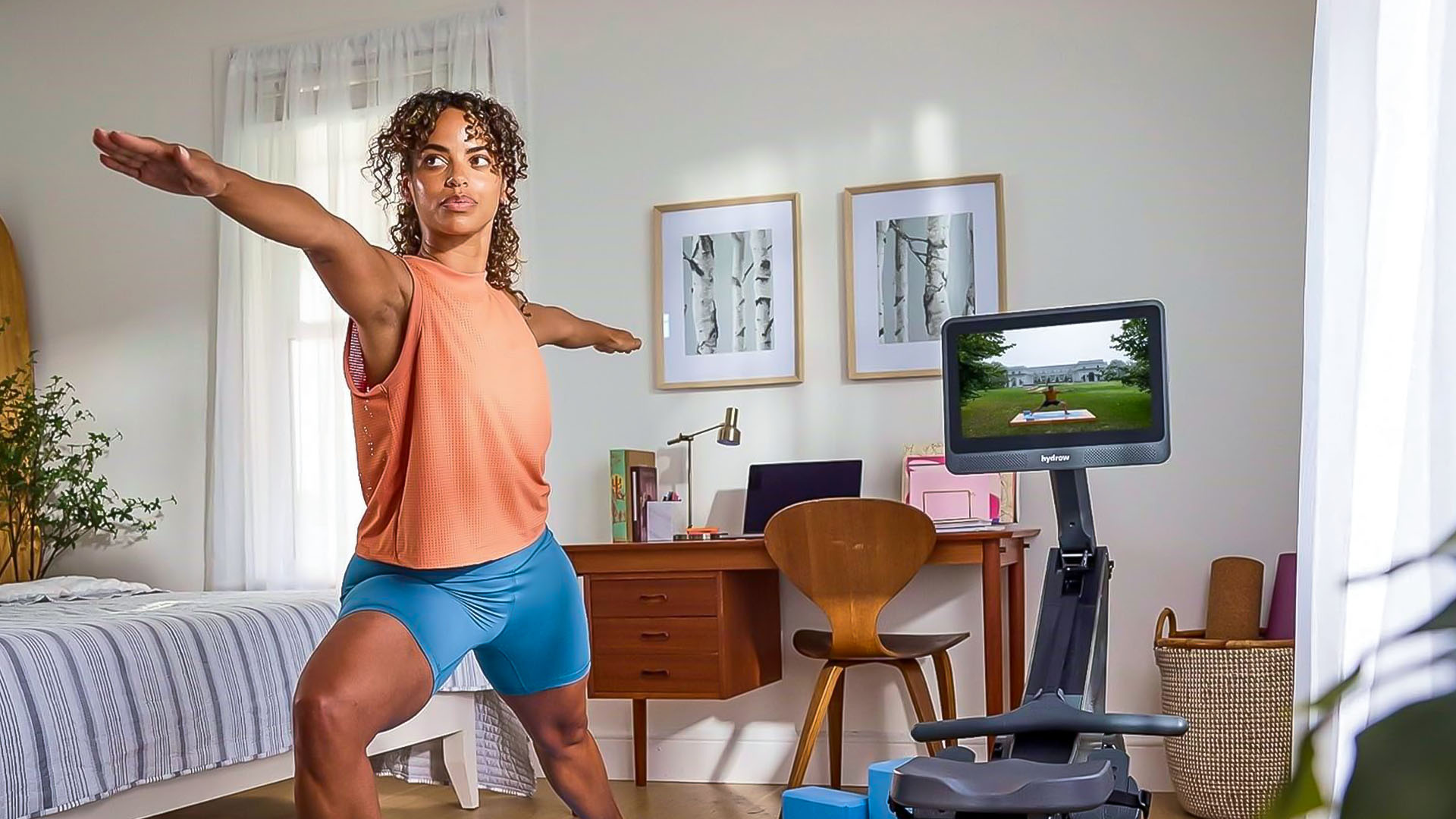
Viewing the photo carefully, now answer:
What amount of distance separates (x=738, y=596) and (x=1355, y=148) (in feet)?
8.11

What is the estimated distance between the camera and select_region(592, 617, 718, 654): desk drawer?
3.68m

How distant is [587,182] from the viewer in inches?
174

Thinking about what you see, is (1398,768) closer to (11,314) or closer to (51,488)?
(51,488)

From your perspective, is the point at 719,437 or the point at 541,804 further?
the point at 719,437

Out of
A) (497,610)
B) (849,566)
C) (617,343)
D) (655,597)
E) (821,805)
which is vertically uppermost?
(617,343)

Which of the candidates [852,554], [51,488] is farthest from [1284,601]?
[51,488]

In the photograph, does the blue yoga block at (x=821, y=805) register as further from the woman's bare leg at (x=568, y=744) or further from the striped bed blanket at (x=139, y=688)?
the striped bed blanket at (x=139, y=688)

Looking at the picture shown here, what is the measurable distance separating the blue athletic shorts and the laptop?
1.78 metres

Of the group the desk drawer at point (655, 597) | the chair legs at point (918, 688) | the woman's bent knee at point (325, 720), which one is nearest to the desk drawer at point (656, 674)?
the desk drawer at point (655, 597)

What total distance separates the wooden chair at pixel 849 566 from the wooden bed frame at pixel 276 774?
0.93 metres

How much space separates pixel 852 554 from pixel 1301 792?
3183 mm

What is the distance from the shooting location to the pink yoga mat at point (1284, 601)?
3.60 metres

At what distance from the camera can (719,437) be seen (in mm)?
4090

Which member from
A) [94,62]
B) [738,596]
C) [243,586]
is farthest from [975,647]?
[94,62]
